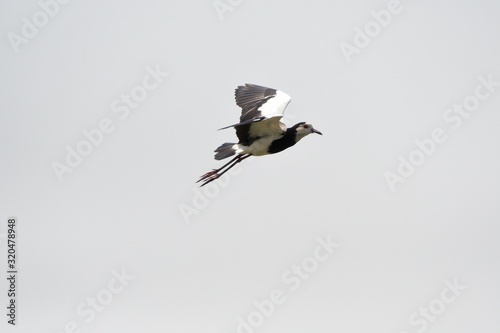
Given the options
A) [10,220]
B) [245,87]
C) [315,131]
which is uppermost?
[10,220]

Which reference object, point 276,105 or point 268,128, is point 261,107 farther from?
point 268,128

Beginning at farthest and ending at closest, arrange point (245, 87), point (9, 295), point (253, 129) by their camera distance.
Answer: point (9, 295) < point (245, 87) < point (253, 129)

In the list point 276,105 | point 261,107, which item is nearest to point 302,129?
point 276,105

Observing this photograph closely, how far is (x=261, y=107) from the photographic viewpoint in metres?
30.8

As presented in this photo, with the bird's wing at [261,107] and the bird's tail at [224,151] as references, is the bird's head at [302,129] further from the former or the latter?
the bird's tail at [224,151]

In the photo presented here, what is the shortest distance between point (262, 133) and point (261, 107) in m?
1.18

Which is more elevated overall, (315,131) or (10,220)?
(10,220)

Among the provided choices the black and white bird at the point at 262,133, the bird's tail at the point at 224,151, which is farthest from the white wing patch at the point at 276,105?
the bird's tail at the point at 224,151

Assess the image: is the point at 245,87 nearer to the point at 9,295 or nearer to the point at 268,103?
the point at 268,103

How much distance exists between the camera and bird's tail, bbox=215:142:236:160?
29.8m

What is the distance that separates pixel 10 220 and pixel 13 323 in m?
2.93

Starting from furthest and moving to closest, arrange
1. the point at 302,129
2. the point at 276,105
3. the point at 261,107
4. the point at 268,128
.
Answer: the point at 261,107, the point at 276,105, the point at 302,129, the point at 268,128

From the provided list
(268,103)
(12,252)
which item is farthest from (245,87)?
(12,252)

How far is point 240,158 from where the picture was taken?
30375 millimetres
